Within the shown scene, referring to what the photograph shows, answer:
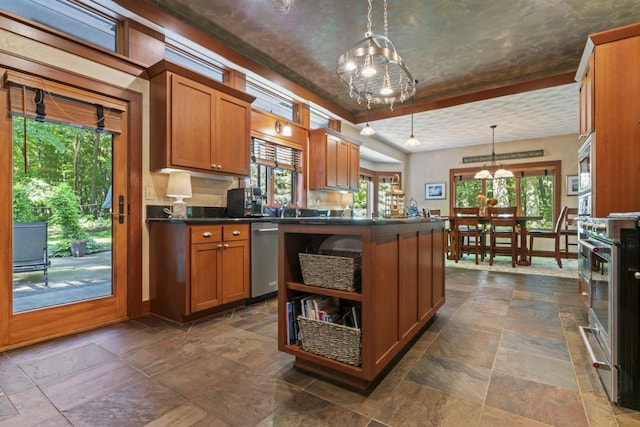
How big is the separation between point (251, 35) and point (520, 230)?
214 inches

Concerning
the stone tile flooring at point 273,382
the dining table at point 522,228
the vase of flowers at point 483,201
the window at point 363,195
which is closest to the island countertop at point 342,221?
the stone tile flooring at point 273,382

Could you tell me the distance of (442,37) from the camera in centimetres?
345

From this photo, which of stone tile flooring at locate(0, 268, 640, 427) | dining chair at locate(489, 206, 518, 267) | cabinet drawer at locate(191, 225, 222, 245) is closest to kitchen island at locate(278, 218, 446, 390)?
stone tile flooring at locate(0, 268, 640, 427)

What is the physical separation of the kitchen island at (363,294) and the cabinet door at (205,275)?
3.70ft

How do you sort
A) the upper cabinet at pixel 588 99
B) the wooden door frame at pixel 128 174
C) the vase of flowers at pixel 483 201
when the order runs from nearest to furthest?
the wooden door frame at pixel 128 174 < the upper cabinet at pixel 588 99 < the vase of flowers at pixel 483 201

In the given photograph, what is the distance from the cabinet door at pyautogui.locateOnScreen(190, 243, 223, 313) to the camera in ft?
8.53

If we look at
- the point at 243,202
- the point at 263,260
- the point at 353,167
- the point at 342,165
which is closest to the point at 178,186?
the point at 243,202

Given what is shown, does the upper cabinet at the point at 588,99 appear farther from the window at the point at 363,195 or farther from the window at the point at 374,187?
the window at the point at 374,187

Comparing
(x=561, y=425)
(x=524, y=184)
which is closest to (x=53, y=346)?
(x=561, y=425)

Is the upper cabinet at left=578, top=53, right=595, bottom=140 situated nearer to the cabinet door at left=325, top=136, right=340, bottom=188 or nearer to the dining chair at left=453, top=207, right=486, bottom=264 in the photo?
the dining chair at left=453, top=207, right=486, bottom=264

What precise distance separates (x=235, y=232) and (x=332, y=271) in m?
1.56

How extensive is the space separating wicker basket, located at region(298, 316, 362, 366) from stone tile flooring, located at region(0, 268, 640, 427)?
0.56ft

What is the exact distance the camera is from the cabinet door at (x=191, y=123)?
2.80m

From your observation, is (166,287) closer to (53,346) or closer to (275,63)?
(53,346)
